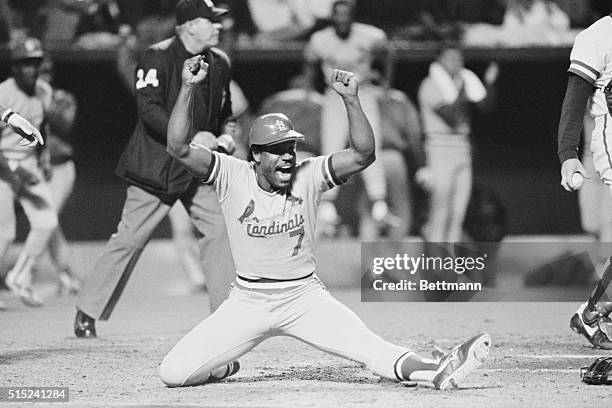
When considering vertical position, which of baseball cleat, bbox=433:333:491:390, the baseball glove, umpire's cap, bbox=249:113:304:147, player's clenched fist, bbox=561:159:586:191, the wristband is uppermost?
umpire's cap, bbox=249:113:304:147

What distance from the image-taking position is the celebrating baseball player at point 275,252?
15.8 feet

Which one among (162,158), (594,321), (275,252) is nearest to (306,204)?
(275,252)

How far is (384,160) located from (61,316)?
130 inches

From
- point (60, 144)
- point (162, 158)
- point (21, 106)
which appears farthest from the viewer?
point (60, 144)

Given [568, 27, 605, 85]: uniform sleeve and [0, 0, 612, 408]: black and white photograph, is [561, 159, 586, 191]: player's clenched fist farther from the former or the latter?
[568, 27, 605, 85]: uniform sleeve

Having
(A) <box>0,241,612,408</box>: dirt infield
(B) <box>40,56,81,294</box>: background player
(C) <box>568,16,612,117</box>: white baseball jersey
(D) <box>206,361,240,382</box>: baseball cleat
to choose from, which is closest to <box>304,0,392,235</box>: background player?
(A) <box>0,241,612,408</box>: dirt infield

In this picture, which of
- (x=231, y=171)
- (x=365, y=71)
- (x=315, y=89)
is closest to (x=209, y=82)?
(x=231, y=171)

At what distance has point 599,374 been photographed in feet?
16.3

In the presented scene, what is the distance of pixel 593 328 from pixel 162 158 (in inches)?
97.9

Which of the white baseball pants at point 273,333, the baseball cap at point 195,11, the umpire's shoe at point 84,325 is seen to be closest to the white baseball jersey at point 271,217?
the white baseball pants at point 273,333

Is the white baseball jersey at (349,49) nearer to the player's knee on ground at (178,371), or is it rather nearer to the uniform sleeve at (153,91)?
the uniform sleeve at (153,91)

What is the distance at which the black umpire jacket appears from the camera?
6328 millimetres

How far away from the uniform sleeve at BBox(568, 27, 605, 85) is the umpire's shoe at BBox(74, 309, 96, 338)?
3.00 meters

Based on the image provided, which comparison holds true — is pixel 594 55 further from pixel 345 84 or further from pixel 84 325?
pixel 84 325
